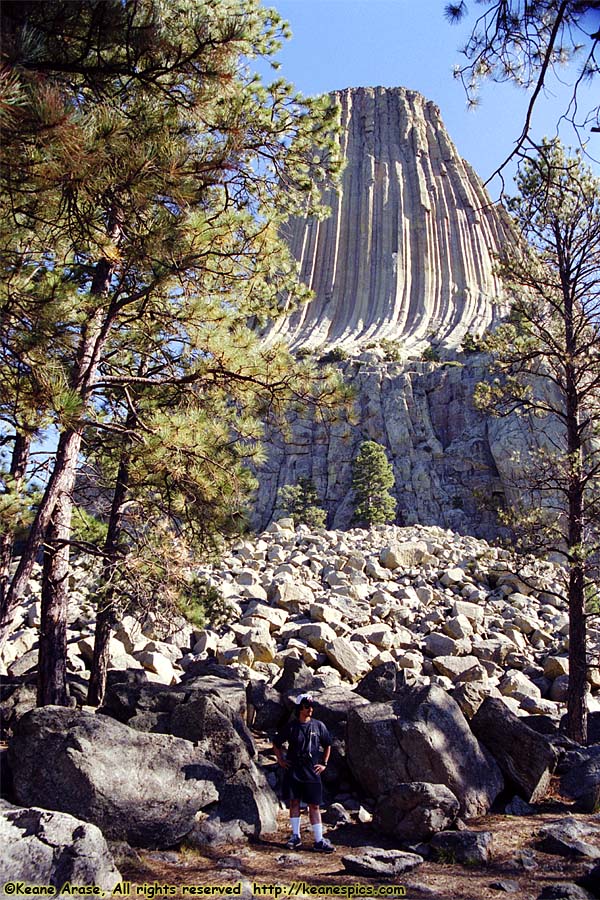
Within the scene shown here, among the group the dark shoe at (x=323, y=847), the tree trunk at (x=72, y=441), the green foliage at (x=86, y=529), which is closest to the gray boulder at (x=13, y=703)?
the tree trunk at (x=72, y=441)

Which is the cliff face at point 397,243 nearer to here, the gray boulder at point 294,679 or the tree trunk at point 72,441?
the gray boulder at point 294,679

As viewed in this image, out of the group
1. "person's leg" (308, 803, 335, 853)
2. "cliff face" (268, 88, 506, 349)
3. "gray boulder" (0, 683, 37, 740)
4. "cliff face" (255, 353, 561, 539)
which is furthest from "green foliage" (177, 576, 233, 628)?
"cliff face" (268, 88, 506, 349)

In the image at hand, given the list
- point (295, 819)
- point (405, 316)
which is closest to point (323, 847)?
point (295, 819)

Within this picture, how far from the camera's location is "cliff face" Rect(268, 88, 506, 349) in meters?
60.1

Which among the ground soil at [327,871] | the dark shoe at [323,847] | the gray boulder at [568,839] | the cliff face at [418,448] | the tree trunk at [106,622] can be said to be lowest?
the dark shoe at [323,847]

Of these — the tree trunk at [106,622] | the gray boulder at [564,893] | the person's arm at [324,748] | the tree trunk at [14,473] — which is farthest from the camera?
the tree trunk at [106,622]

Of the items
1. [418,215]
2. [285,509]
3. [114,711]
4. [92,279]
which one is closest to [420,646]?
[114,711]

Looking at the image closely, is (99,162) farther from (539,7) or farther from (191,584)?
(191,584)

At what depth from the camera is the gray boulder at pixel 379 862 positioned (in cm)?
376

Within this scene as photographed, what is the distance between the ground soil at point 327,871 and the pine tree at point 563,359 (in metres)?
3.58

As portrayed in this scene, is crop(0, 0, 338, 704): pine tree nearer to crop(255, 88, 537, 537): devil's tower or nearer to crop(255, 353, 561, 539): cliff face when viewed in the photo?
crop(255, 88, 537, 537): devil's tower

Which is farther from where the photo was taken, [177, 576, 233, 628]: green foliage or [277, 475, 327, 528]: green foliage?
[277, 475, 327, 528]: green foliage

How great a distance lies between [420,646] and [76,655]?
6.23 metres

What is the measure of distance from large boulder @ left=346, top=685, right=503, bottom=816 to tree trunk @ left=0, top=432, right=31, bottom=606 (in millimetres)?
3566
